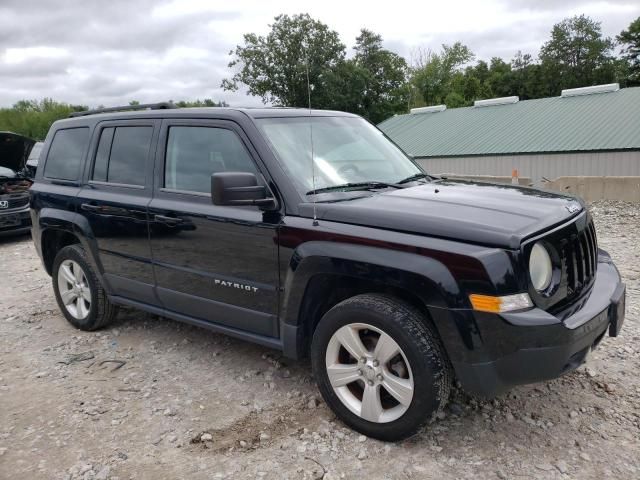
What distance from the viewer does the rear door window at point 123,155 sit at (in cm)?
412

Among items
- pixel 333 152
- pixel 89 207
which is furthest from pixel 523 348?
pixel 89 207

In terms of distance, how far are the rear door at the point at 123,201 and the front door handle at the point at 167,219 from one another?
0.14 m

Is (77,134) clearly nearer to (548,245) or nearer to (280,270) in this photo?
(280,270)

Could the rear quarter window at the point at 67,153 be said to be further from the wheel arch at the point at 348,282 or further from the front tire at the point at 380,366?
the front tire at the point at 380,366

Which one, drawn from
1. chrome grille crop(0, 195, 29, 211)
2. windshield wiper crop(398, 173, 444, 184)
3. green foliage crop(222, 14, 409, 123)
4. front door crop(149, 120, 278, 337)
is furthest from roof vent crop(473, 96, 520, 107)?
front door crop(149, 120, 278, 337)

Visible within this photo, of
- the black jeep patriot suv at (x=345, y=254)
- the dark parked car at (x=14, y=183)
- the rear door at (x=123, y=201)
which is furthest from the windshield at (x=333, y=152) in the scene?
the dark parked car at (x=14, y=183)

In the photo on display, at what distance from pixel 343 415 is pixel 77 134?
346 centimetres

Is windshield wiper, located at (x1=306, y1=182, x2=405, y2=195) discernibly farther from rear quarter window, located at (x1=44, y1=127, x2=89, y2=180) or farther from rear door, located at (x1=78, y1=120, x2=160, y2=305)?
rear quarter window, located at (x1=44, y1=127, x2=89, y2=180)

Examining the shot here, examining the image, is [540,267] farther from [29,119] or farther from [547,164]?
[29,119]

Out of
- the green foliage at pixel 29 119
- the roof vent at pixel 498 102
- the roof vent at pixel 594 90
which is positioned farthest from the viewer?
the green foliage at pixel 29 119

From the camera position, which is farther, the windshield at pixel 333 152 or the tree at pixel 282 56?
the tree at pixel 282 56

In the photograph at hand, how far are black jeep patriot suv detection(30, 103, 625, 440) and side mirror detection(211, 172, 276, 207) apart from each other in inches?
0.4

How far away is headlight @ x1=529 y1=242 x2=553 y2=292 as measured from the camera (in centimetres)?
264

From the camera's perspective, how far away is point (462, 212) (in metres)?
2.84
